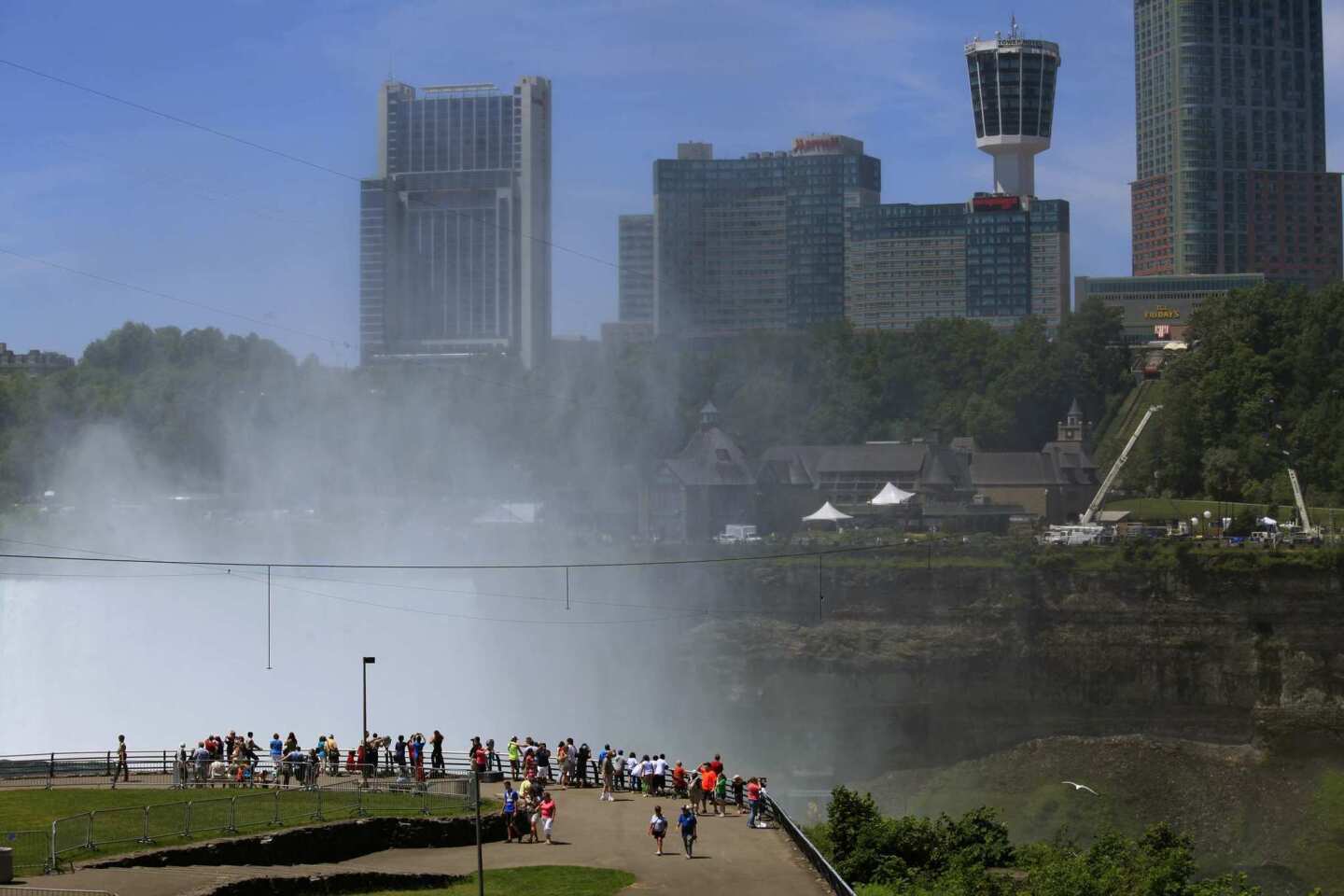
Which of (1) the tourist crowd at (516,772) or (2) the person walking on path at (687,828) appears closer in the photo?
(2) the person walking on path at (687,828)

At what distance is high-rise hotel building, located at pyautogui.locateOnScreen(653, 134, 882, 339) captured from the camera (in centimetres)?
13725

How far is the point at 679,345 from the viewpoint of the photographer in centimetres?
11081

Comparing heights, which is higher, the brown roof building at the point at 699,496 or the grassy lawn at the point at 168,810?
the brown roof building at the point at 699,496

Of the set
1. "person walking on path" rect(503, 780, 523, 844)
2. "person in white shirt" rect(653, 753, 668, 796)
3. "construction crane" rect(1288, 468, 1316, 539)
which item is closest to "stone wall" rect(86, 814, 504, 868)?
"person walking on path" rect(503, 780, 523, 844)

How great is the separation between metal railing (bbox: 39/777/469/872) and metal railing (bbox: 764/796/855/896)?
5.35 m

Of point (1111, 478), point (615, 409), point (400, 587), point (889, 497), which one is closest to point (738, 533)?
point (889, 497)

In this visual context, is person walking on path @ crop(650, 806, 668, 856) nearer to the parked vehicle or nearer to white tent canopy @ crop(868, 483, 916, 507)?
the parked vehicle

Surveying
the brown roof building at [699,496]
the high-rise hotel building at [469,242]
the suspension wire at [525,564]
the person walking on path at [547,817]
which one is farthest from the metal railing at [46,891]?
the high-rise hotel building at [469,242]

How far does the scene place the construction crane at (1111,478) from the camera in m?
89.6

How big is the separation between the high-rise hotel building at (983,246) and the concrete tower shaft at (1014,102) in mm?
139

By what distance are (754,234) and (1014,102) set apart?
149 feet

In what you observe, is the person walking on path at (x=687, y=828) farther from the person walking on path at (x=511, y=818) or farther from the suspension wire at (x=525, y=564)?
the suspension wire at (x=525, y=564)

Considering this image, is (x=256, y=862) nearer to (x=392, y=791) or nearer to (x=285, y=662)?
(x=392, y=791)

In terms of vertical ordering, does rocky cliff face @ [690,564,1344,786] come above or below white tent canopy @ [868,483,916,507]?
below
